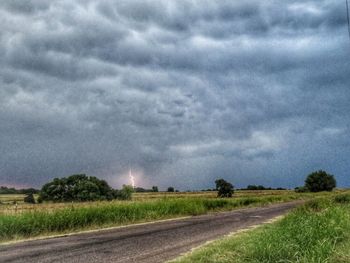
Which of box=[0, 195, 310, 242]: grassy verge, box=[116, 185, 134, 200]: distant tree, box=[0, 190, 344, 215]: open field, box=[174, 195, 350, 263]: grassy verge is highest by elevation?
box=[116, 185, 134, 200]: distant tree

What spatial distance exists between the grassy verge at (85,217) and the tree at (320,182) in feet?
326

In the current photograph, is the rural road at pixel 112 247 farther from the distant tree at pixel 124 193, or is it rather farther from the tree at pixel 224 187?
the tree at pixel 224 187

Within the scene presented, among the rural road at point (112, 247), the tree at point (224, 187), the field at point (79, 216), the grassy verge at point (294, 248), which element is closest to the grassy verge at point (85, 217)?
the field at point (79, 216)

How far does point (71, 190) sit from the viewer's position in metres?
65.4

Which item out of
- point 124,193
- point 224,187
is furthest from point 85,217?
point 224,187

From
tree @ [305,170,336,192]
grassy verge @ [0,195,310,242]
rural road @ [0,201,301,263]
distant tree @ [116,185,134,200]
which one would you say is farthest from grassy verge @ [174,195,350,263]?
tree @ [305,170,336,192]

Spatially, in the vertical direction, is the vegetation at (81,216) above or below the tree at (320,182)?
below

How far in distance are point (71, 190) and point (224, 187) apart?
44354 mm

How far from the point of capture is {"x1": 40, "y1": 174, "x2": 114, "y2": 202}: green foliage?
6469 cm

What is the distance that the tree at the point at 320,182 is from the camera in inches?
4889

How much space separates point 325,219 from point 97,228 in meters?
10.6

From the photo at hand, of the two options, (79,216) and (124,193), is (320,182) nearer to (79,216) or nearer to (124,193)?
(124,193)

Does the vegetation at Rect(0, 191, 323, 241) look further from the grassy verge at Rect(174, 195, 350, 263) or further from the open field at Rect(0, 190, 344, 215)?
the grassy verge at Rect(174, 195, 350, 263)

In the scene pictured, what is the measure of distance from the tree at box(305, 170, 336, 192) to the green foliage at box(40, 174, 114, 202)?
2963 inches
